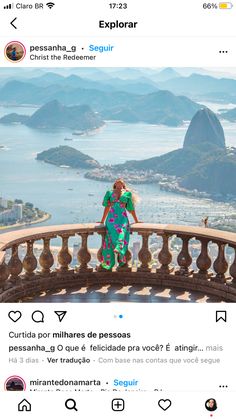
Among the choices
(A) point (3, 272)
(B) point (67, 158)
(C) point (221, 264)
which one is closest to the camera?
(A) point (3, 272)

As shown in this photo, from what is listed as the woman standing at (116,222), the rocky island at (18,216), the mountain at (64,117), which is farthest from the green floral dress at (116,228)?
the mountain at (64,117)

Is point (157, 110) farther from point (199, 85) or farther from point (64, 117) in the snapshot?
point (199, 85)
